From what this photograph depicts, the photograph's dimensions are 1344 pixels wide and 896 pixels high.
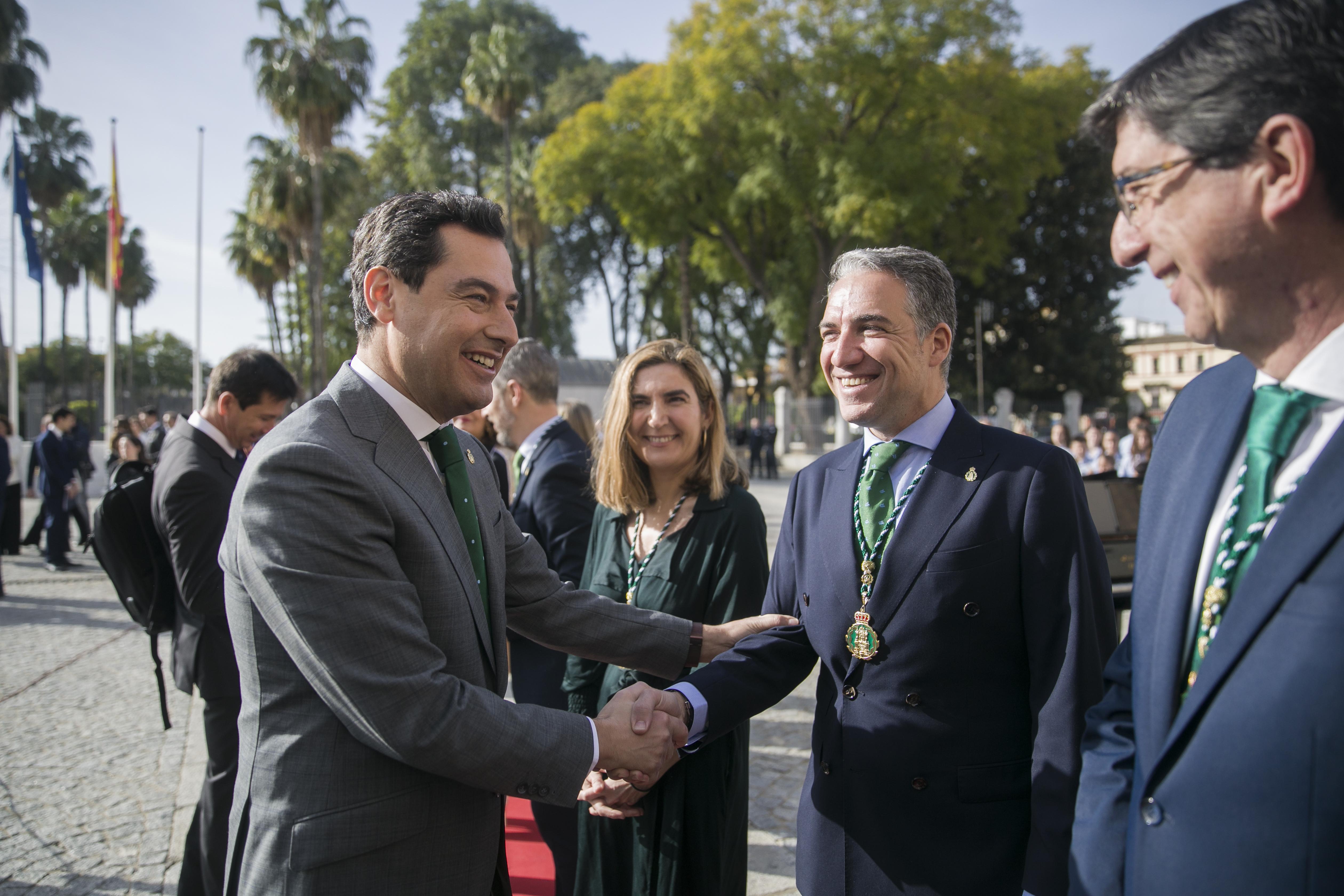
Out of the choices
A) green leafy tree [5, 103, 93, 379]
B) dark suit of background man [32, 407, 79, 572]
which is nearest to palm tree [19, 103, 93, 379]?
green leafy tree [5, 103, 93, 379]

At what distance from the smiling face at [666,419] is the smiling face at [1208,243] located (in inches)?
77.6

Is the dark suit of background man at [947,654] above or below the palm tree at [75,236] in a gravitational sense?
below

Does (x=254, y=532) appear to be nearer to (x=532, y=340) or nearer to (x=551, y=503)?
(x=551, y=503)

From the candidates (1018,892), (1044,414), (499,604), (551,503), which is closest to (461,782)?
(499,604)

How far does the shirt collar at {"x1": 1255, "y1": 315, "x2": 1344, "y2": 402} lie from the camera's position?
1144 millimetres

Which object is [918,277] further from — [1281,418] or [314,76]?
[314,76]

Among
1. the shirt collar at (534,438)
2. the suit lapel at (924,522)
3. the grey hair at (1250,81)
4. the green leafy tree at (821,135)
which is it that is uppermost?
the green leafy tree at (821,135)

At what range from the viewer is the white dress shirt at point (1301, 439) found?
1150mm

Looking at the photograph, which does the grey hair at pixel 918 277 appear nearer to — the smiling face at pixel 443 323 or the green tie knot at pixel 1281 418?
the smiling face at pixel 443 323

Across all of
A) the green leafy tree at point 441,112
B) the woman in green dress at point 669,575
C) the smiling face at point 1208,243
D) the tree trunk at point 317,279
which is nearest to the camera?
the smiling face at point 1208,243

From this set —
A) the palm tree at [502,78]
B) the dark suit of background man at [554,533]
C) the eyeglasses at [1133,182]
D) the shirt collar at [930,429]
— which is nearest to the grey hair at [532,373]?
the dark suit of background man at [554,533]

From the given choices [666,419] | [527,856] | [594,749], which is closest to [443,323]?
[594,749]

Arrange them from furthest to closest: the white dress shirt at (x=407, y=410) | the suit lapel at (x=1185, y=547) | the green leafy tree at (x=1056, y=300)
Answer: the green leafy tree at (x=1056, y=300), the white dress shirt at (x=407, y=410), the suit lapel at (x=1185, y=547)

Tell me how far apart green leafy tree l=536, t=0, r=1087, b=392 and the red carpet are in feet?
60.8
